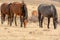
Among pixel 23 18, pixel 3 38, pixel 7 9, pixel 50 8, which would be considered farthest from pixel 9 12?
pixel 3 38

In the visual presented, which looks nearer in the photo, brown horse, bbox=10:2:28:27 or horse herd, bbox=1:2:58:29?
brown horse, bbox=10:2:28:27

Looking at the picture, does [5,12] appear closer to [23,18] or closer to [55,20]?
[23,18]

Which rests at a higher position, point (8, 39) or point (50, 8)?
point (50, 8)

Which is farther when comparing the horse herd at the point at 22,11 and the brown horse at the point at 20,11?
the horse herd at the point at 22,11

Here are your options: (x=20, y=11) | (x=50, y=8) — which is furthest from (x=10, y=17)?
(x=50, y=8)

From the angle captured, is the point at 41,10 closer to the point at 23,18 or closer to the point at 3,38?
the point at 23,18

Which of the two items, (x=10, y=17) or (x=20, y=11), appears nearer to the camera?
(x=20, y=11)

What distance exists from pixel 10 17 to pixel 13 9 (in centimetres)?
94

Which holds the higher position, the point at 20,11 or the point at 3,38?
the point at 20,11

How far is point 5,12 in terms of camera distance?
19.1 meters

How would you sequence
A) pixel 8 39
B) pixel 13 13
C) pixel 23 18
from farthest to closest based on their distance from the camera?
pixel 13 13
pixel 23 18
pixel 8 39

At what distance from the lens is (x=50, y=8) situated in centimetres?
1777

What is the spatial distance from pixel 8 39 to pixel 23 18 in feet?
20.7

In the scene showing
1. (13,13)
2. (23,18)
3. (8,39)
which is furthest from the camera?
(13,13)
